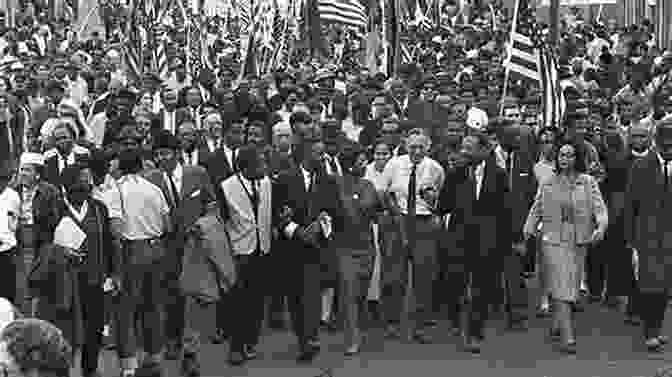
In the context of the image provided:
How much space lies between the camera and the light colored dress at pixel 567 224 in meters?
12.5

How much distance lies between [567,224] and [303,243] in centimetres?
223

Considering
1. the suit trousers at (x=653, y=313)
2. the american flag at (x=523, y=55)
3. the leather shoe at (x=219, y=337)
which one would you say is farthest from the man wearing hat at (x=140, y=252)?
the american flag at (x=523, y=55)

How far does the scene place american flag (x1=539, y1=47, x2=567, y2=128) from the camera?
597 inches

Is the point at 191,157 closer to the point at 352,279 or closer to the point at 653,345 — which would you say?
the point at 352,279

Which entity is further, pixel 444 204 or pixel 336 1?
pixel 336 1

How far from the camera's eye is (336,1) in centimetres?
2219

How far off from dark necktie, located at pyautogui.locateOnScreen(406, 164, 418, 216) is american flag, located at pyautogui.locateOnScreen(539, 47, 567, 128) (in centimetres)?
230

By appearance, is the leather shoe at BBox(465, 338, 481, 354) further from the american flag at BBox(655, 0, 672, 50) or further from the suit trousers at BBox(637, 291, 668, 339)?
the american flag at BBox(655, 0, 672, 50)

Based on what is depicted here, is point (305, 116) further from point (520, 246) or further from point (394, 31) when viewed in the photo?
point (394, 31)

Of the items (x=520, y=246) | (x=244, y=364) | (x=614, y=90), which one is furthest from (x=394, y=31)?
(x=244, y=364)

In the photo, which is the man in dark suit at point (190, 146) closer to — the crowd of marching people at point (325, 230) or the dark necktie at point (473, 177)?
the crowd of marching people at point (325, 230)

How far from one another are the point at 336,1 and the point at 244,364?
35.0ft

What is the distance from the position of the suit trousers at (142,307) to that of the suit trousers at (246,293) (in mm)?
791

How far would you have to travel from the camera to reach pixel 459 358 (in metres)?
12.5
